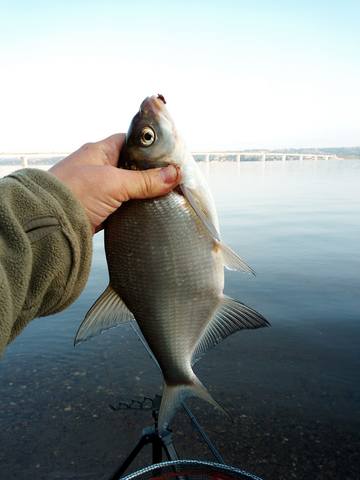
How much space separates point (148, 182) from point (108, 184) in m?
0.24

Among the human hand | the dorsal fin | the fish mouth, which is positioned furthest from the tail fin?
the fish mouth

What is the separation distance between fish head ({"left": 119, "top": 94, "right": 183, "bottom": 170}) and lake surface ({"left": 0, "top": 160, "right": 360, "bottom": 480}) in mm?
3866

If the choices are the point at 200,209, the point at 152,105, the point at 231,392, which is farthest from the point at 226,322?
the point at 231,392

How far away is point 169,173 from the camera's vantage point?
2.60 metres

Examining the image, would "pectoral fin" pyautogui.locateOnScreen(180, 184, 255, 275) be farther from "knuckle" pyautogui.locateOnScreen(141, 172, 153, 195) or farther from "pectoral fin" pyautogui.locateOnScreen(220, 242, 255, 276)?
"knuckle" pyautogui.locateOnScreen(141, 172, 153, 195)

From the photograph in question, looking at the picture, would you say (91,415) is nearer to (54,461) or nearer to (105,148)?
(54,461)

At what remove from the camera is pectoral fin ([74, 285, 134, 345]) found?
8.96ft

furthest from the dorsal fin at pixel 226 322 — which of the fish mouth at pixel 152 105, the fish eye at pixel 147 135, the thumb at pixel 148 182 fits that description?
the fish mouth at pixel 152 105

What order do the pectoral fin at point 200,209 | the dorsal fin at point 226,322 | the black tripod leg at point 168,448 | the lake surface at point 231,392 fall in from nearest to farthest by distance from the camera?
the pectoral fin at point 200,209 < the dorsal fin at point 226,322 < the black tripod leg at point 168,448 < the lake surface at point 231,392

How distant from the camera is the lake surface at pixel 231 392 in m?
5.05

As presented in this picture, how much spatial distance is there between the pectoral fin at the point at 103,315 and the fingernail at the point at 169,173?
0.81 m

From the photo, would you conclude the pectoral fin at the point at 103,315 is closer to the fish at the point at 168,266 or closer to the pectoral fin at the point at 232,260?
the fish at the point at 168,266

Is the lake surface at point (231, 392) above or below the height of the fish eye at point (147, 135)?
below

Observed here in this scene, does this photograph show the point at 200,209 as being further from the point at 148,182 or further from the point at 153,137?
the point at 153,137
